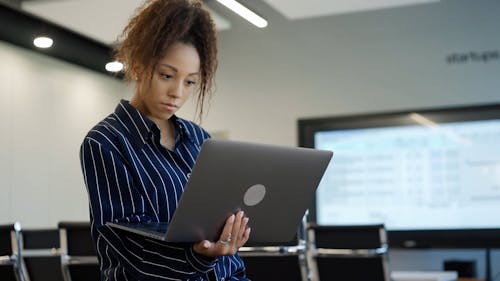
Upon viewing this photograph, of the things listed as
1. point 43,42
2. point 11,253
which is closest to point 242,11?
point 43,42

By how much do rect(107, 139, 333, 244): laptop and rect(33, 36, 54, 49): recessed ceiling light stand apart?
15.8 ft

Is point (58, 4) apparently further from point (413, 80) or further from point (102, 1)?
point (413, 80)

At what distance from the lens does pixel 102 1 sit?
17.7ft

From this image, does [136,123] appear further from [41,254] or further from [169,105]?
[41,254]

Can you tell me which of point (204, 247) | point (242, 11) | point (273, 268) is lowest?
point (273, 268)

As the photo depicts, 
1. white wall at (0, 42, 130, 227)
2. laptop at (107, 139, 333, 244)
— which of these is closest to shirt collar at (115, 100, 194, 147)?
laptop at (107, 139, 333, 244)

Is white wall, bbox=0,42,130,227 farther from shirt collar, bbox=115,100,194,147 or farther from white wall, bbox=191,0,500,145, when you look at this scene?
shirt collar, bbox=115,100,194,147

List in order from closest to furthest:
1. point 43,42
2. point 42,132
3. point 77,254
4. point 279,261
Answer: point 77,254, point 279,261, point 43,42, point 42,132

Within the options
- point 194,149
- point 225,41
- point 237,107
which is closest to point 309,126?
point 237,107

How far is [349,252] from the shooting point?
389cm

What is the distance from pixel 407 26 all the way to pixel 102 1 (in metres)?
2.69

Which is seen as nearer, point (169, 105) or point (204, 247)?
point (204, 247)

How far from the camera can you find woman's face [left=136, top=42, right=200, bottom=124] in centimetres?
155

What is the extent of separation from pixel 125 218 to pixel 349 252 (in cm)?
261
